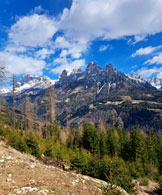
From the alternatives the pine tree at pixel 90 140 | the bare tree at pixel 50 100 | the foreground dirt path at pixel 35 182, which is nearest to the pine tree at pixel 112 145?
the pine tree at pixel 90 140

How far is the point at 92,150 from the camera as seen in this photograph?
150 ft

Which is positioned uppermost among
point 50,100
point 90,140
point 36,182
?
point 50,100

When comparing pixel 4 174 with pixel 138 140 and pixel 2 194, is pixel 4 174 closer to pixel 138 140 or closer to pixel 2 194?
pixel 2 194

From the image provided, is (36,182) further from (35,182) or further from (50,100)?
(50,100)

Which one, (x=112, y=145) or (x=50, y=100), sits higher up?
(x=50, y=100)

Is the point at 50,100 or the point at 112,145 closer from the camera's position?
the point at 50,100

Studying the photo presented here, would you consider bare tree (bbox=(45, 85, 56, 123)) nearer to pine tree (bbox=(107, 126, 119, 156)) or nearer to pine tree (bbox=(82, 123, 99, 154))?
pine tree (bbox=(82, 123, 99, 154))

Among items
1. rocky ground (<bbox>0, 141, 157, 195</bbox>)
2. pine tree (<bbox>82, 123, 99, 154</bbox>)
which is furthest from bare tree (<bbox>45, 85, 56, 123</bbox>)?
rocky ground (<bbox>0, 141, 157, 195</bbox>)

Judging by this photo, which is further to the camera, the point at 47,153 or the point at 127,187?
the point at 47,153

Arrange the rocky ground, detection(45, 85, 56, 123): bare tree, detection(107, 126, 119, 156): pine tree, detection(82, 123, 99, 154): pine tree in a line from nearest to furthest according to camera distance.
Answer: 1. the rocky ground
2. detection(45, 85, 56, 123): bare tree
3. detection(82, 123, 99, 154): pine tree
4. detection(107, 126, 119, 156): pine tree

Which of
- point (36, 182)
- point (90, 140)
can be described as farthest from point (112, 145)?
point (36, 182)

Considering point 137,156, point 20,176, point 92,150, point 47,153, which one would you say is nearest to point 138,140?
point 137,156

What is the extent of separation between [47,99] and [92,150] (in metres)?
21.4

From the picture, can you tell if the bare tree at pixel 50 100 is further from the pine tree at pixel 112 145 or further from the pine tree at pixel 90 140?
the pine tree at pixel 112 145
